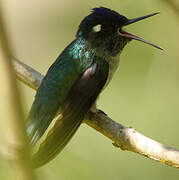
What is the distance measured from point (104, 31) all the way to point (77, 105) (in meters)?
0.97

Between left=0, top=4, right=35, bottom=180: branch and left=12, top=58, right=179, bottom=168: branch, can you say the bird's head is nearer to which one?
left=12, top=58, right=179, bottom=168: branch

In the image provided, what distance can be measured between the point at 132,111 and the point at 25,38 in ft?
6.96

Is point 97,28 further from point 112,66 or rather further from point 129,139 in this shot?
point 129,139

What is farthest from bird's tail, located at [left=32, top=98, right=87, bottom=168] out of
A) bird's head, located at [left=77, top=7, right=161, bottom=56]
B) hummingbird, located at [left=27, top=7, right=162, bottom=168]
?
bird's head, located at [left=77, top=7, right=161, bottom=56]

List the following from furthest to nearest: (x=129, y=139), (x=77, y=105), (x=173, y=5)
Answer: (x=77, y=105)
(x=129, y=139)
(x=173, y=5)

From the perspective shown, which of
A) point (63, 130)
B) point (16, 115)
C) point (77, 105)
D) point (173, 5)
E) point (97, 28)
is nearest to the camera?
point (16, 115)

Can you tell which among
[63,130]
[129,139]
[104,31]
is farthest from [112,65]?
[129,139]

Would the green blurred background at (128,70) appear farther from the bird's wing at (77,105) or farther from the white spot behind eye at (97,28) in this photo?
the bird's wing at (77,105)

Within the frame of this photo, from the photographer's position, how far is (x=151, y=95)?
5840mm

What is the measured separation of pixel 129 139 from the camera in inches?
125

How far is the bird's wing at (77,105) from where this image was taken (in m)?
3.45

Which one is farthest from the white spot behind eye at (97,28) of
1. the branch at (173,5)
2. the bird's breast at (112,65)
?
the branch at (173,5)

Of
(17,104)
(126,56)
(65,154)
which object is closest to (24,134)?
(17,104)

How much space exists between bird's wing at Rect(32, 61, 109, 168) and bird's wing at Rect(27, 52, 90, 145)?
0.07m
